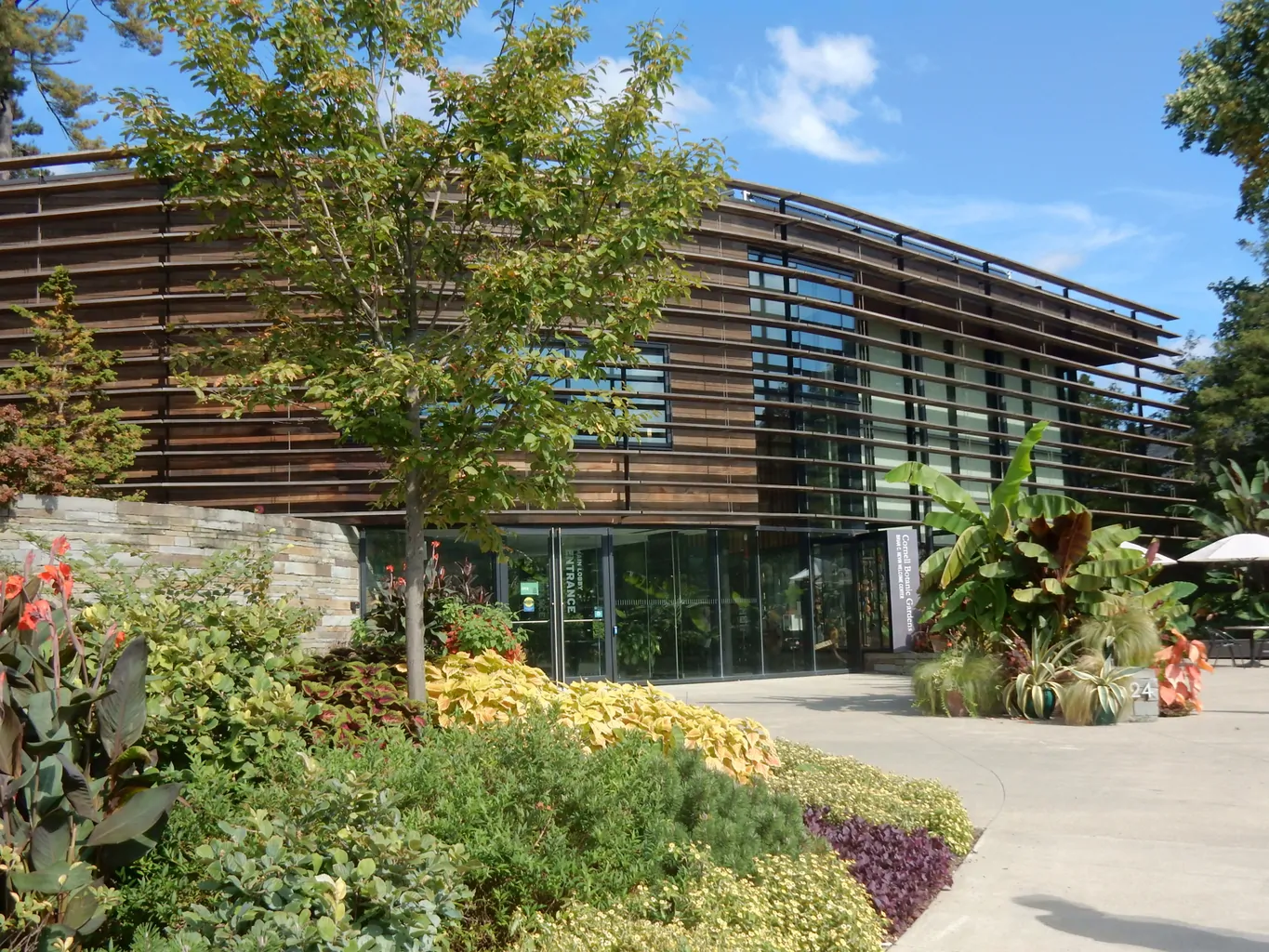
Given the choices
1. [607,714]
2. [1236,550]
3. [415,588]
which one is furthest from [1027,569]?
[1236,550]

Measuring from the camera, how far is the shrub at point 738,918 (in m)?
4.07

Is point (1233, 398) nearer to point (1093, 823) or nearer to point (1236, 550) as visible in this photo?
point (1236, 550)

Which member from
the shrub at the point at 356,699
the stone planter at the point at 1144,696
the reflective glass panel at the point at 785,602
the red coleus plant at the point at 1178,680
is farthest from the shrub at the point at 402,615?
the reflective glass panel at the point at 785,602

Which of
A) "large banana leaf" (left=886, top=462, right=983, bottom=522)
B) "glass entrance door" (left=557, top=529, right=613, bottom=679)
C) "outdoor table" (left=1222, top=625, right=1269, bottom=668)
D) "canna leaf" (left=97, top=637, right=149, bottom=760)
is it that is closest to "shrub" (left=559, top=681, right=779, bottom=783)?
"canna leaf" (left=97, top=637, right=149, bottom=760)

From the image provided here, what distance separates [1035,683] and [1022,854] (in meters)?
8.03

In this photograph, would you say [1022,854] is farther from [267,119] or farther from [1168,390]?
[1168,390]

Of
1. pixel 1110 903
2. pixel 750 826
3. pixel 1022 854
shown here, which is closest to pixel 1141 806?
pixel 1022 854

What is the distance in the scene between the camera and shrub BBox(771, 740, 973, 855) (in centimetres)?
661

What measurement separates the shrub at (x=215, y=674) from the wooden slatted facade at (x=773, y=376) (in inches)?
315

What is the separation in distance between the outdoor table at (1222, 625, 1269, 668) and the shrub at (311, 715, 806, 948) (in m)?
22.4

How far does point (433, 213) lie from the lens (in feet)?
27.2

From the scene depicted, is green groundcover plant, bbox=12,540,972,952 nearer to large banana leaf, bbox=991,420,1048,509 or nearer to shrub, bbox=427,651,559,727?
shrub, bbox=427,651,559,727

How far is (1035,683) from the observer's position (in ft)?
46.2

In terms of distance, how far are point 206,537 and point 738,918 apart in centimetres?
786
